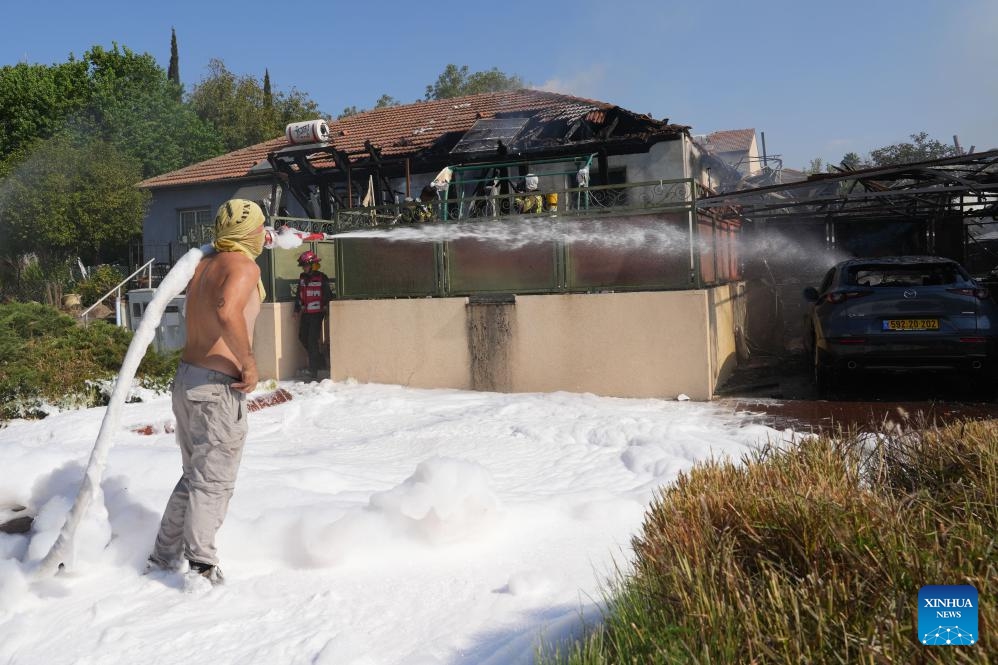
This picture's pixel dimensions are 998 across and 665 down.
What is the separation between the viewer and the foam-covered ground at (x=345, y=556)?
10.5ft

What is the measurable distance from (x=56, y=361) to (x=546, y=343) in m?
6.11

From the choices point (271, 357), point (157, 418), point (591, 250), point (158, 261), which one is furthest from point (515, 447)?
point (158, 261)

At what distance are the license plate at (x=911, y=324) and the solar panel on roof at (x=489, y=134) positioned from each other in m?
10.4

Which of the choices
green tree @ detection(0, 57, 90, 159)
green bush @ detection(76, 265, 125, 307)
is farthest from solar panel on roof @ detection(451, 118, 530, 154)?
green tree @ detection(0, 57, 90, 159)

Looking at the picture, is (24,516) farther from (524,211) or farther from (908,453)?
(524,211)

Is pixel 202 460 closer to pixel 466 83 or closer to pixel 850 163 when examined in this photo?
pixel 850 163

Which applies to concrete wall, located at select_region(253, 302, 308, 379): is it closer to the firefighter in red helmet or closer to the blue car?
the firefighter in red helmet

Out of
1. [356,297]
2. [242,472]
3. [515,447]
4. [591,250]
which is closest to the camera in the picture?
[242,472]

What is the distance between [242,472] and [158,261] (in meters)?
22.8

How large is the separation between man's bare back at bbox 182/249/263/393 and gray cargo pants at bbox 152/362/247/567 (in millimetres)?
75

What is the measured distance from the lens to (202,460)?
12.3 ft

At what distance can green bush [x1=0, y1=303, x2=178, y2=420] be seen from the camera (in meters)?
9.03

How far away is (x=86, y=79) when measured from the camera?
124 ft

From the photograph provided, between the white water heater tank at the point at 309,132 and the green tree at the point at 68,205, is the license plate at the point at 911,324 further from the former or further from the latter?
the green tree at the point at 68,205
